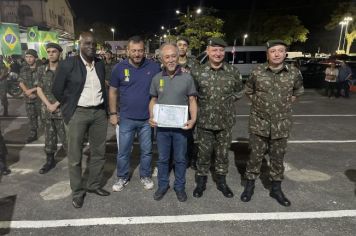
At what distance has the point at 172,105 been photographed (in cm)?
407

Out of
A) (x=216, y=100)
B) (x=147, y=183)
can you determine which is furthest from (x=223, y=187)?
(x=216, y=100)

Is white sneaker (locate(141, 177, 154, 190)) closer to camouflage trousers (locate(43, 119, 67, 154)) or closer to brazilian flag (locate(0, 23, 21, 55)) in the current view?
camouflage trousers (locate(43, 119, 67, 154))

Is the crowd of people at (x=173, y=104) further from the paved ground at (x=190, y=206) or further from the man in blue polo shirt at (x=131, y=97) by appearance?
the paved ground at (x=190, y=206)

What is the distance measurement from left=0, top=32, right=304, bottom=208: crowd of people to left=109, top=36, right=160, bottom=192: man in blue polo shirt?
0.01 meters

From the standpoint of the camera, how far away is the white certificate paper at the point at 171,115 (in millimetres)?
4059

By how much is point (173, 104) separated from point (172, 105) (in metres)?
0.06

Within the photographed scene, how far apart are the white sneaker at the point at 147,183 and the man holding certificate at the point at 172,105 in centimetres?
63

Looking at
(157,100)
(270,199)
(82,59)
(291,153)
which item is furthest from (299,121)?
(82,59)

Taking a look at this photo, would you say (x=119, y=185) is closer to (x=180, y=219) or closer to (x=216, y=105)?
(x=180, y=219)

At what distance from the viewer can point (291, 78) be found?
4.14 m

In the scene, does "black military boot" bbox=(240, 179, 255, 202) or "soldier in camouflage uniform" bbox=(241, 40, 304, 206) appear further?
"black military boot" bbox=(240, 179, 255, 202)

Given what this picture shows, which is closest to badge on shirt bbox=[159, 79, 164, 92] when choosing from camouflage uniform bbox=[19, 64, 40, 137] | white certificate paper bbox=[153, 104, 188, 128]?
white certificate paper bbox=[153, 104, 188, 128]

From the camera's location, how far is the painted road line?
3803mm

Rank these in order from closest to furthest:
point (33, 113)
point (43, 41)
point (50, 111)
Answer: point (50, 111)
point (33, 113)
point (43, 41)
